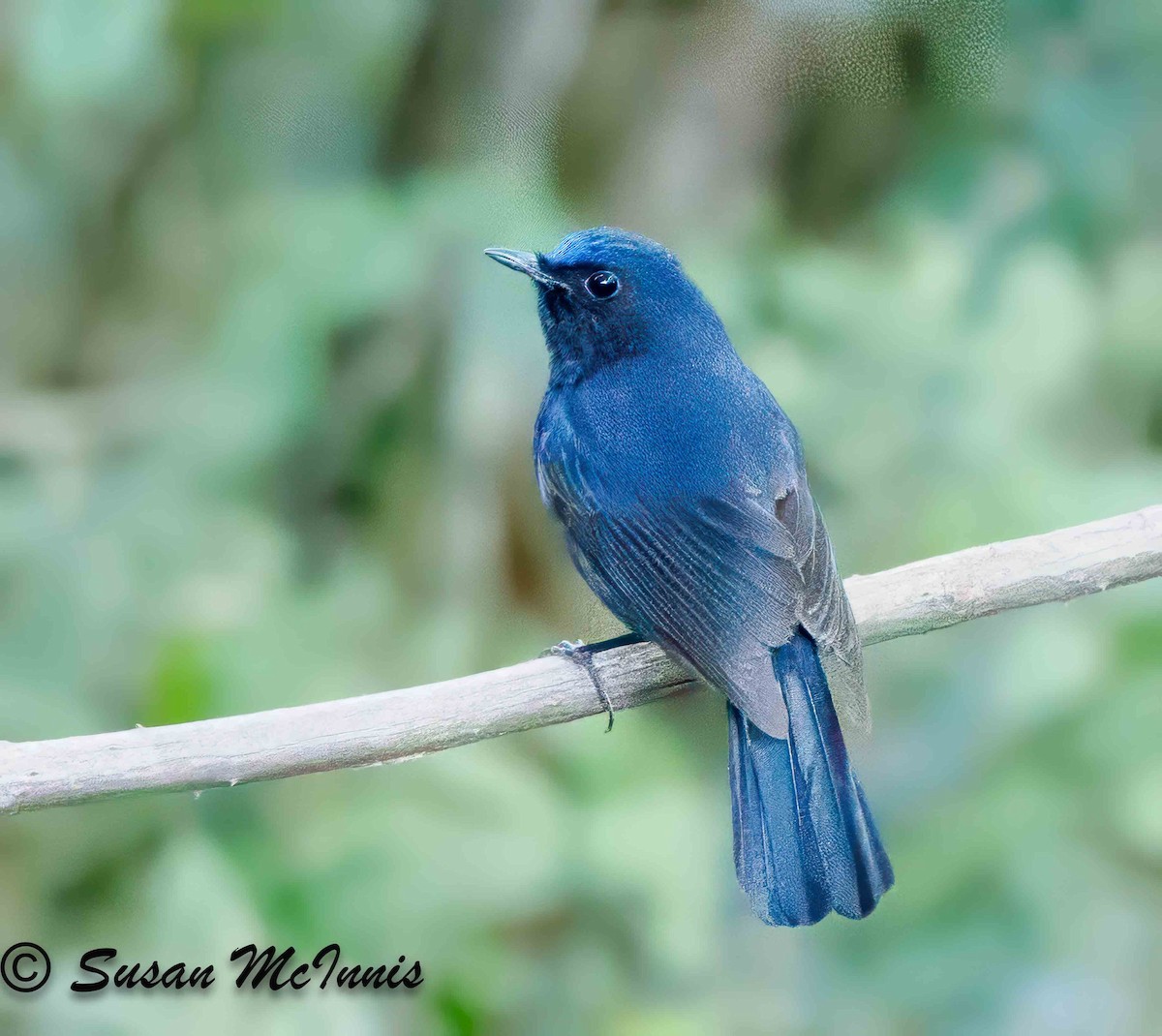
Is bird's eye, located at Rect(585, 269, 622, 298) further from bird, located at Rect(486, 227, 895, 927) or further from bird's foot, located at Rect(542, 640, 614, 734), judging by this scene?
bird's foot, located at Rect(542, 640, 614, 734)

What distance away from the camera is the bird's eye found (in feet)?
5.53

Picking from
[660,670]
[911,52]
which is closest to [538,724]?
[660,670]

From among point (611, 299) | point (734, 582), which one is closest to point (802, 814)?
point (734, 582)

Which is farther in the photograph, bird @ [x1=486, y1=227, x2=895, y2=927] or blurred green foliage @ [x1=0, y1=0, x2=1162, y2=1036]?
blurred green foliage @ [x1=0, y1=0, x2=1162, y2=1036]

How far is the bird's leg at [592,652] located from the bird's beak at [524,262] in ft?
1.48

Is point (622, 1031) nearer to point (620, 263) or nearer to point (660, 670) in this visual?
point (660, 670)

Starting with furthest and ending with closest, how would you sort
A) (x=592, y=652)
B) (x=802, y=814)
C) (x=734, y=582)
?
(x=592, y=652) < (x=734, y=582) < (x=802, y=814)

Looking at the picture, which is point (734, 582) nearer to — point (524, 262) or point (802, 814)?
point (802, 814)

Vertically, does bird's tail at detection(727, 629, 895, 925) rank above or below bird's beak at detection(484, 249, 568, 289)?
below

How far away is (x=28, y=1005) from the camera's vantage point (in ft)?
5.49

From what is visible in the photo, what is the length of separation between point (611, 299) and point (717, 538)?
13.4 inches

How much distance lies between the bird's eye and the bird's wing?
0.74ft

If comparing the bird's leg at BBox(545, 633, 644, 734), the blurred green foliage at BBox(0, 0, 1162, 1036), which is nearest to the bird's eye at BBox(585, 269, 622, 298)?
the blurred green foliage at BBox(0, 0, 1162, 1036)

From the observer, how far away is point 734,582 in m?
1.56
